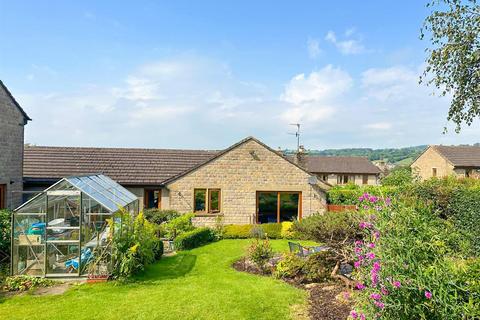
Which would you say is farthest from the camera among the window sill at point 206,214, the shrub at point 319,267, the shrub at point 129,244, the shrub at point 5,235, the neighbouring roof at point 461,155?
the neighbouring roof at point 461,155

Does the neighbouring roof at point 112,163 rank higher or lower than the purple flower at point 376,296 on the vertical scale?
higher

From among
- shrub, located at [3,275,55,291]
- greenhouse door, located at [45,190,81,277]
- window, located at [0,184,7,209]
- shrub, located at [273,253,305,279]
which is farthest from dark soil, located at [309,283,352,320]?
window, located at [0,184,7,209]

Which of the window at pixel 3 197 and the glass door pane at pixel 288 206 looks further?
the glass door pane at pixel 288 206

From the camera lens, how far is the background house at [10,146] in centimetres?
1630

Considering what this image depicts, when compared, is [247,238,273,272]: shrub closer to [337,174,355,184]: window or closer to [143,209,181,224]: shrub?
[143,209,181,224]: shrub

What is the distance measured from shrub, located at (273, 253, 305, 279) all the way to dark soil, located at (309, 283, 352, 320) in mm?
1008

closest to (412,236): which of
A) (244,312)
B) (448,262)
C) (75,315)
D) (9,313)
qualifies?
(448,262)

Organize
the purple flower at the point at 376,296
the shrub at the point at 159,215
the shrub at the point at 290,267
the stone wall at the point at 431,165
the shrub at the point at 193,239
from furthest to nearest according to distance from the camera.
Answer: the stone wall at the point at 431,165 < the shrub at the point at 159,215 < the shrub at the point at 193,239 < the shrub at the point at 290,267 < the purple flower at the point at 376,296

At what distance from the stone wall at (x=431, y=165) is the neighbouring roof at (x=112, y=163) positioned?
38.1 m

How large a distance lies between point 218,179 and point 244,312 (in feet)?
44.9

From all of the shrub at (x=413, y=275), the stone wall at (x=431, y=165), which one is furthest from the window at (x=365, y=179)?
the shrub at (x=413, y=275)

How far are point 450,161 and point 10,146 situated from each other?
50244mm

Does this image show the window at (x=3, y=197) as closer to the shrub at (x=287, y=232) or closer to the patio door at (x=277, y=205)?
the patio door at (x=277, y=205)

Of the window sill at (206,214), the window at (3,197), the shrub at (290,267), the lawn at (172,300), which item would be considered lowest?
the lawn at (172,300)
